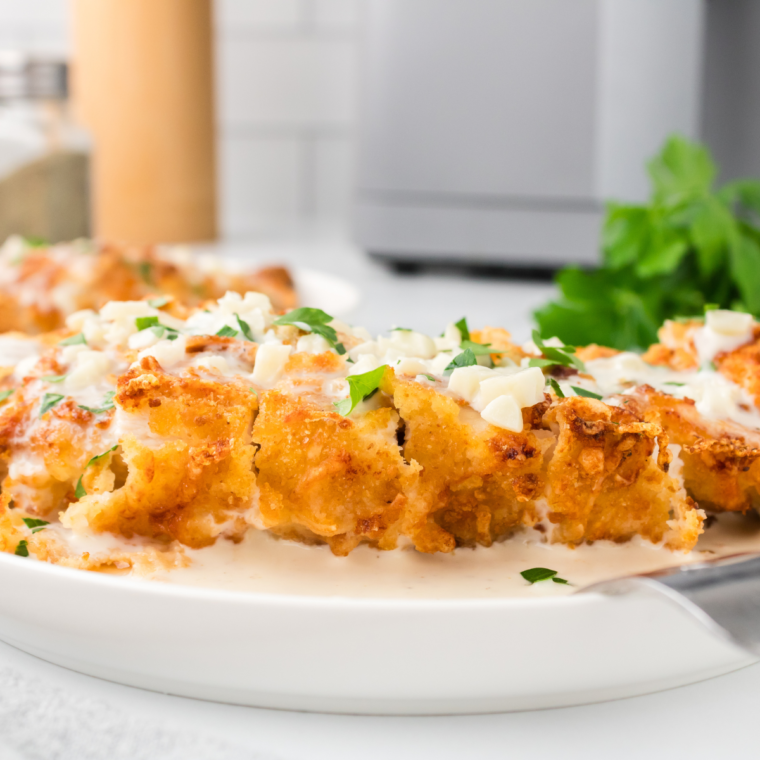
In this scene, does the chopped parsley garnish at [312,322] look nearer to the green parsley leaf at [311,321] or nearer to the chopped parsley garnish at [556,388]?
the green parsley leaf at [311,321]

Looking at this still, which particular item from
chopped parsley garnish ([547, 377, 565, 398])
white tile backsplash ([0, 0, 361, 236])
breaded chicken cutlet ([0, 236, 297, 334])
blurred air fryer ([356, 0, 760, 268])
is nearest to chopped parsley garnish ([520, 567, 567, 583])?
chopped parsley garnish ([547, 377, 565, 398])

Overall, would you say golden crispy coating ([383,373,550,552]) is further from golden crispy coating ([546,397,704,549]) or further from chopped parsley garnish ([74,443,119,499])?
chopped parsley garnish ([74,443,119,499])

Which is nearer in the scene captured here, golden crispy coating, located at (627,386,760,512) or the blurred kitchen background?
golden crispy coating, located at (627,386,760,512)

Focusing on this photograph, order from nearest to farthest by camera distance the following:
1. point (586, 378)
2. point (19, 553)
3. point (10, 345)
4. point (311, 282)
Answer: point (19, 553), point (586, 378), point (10, 345), point (311, 282)

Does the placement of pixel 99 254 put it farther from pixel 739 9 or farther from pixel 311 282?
pixel 739 9

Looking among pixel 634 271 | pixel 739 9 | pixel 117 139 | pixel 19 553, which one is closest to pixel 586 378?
pixel 19 553

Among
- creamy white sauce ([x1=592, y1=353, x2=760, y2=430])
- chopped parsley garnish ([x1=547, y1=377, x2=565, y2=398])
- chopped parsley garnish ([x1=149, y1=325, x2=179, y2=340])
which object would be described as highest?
chopped parsley garnish ([x1=149, y1=325, x2=179, y2=340])

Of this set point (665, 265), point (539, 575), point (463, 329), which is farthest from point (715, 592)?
point (665, 265)
